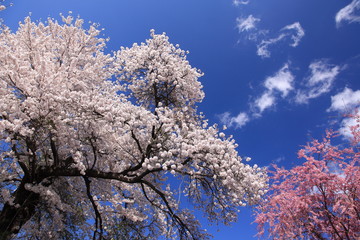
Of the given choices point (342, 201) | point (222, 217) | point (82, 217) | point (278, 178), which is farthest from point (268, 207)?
point (82, 217)

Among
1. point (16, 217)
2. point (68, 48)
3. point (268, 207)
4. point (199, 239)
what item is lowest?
point (16, 217)

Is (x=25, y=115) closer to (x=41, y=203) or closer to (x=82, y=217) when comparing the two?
(x=41, y=203)

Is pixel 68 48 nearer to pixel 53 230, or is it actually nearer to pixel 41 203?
pixel 41 203

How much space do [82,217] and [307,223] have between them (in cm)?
961

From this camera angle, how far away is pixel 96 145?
31.9ft

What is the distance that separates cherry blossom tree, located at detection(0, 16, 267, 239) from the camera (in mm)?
8266

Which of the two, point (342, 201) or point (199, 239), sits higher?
point (342, 201)

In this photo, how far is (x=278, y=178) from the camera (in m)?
12.1

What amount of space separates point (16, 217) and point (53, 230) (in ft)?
7.01

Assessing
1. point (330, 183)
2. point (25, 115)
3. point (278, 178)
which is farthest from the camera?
point (278, 178)

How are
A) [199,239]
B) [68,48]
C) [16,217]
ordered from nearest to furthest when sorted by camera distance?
[16,217] → [199,239] → [68,48]

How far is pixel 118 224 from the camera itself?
1156 centimetres

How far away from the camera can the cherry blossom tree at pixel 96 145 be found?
8.27 metres

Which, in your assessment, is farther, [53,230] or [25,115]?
[53,230]
